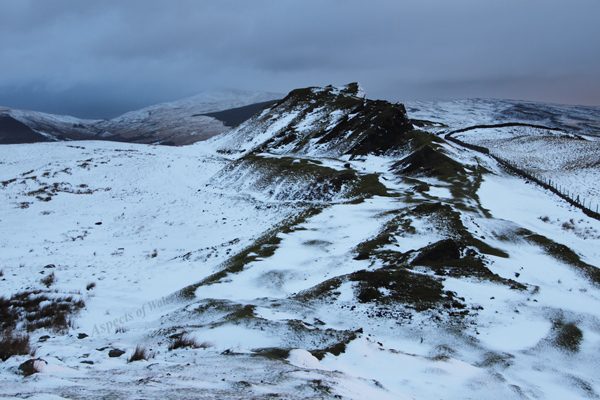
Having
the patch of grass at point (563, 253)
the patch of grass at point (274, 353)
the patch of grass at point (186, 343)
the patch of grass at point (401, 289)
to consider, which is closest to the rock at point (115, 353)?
the patch of grass at point (186, 343)

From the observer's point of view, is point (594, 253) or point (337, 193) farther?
point (337, 193)

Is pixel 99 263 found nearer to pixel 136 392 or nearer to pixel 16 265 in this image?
pixel 16 265

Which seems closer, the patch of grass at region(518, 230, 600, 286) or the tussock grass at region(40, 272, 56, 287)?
the patch of grass at region(518, 230, 600, 286)

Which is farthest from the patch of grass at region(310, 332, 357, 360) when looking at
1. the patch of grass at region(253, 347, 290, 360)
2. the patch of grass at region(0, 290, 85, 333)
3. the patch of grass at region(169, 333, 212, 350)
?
the patch of grass at region(0, 290, 85, 333)

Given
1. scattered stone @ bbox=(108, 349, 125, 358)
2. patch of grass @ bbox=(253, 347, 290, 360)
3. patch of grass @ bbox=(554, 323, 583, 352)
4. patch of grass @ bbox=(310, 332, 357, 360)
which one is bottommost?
patch of grass @ bbox=(554, 323, 583, 352)

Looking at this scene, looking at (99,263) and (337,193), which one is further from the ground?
(337,193)

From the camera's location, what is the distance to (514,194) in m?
32.9

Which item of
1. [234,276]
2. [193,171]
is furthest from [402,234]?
[193,171]

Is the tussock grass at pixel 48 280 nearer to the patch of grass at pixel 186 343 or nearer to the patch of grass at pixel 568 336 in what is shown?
the patch of grass at pixel 186 343

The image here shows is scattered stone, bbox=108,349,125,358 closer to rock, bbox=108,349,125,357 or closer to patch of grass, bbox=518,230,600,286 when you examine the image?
rock, bbox=108,349,125,357

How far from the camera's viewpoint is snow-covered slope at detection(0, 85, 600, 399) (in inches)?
300

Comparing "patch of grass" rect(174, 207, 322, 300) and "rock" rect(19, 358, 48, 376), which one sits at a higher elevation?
"rock" rect(19, 358, 48, 376)

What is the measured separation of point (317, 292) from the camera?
1359 cm

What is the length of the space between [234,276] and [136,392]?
33.5 feet
